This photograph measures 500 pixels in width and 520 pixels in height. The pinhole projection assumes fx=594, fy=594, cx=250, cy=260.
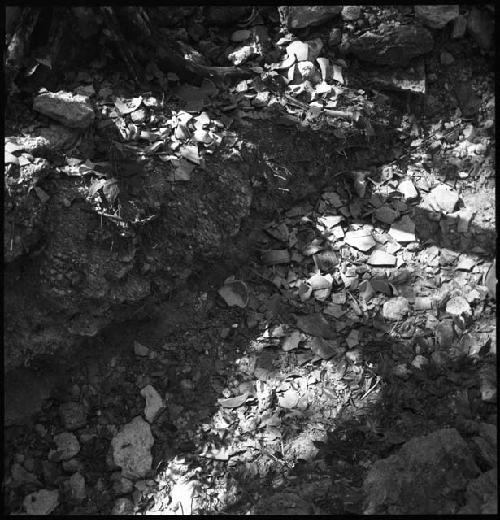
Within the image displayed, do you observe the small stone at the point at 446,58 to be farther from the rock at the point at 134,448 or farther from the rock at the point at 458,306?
the rock at the point at 134,448

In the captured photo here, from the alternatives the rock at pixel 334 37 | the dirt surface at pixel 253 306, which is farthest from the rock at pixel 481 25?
the rock at pixel 334 37

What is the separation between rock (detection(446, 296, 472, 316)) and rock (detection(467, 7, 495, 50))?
1.78 meters

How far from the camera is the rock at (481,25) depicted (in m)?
3.89

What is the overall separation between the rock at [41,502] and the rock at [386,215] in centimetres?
238

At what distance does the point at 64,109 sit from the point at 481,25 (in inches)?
107

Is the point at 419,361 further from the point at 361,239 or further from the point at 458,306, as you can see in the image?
the point at 361,239

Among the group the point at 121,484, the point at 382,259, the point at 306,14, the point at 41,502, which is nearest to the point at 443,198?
the point at 382,259

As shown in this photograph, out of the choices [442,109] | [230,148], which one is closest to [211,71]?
[230,148]

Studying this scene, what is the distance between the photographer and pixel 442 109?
398cm

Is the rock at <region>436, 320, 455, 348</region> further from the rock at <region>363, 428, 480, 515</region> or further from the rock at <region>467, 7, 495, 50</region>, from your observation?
the rock at <region>467, 7, 495, 50</region>

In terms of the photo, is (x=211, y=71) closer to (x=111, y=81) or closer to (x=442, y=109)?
(x=111, y=81)

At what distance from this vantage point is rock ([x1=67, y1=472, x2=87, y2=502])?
9.62ft

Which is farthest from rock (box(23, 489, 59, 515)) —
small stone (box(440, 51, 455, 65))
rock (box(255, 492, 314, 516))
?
small stone (box(440, 51, 455, 65))

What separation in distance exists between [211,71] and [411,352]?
2063 mm
